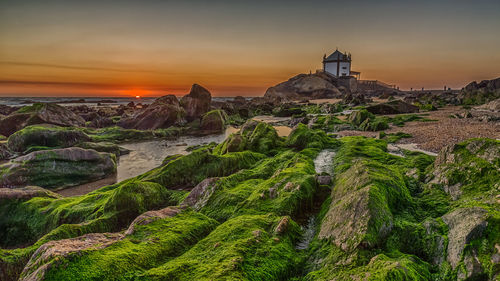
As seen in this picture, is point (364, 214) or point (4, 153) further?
point (4, 153)

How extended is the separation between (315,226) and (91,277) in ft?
11.8

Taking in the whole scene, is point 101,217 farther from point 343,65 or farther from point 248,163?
point 343,65

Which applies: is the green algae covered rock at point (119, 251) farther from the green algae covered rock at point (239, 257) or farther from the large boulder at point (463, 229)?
the large boulder at point (463, 229)

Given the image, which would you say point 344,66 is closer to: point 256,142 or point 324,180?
point 256,142

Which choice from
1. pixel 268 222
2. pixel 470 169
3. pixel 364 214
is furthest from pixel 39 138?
pixel 470 169

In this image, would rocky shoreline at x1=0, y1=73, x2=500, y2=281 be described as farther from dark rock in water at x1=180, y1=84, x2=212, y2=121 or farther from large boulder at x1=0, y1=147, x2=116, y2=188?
dark rock in water at x1=180, y1=84, x2=212, y2=121

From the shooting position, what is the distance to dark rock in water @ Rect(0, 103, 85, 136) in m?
20.4

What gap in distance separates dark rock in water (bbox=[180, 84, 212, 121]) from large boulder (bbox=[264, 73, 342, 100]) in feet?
160

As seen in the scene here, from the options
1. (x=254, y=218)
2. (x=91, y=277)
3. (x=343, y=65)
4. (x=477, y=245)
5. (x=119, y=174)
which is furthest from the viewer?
→ (x=343, y=65)

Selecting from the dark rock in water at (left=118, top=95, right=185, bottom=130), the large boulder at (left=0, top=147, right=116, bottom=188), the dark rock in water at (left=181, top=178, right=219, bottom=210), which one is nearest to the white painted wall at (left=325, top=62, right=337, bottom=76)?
the dark rock in water at (left=118, top=95, right=185, bottom=130)

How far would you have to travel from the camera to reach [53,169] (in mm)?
10328

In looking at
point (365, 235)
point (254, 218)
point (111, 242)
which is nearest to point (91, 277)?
point (111, 242)

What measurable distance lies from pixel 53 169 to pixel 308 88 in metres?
82.6

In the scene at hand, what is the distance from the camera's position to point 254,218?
453 cm
